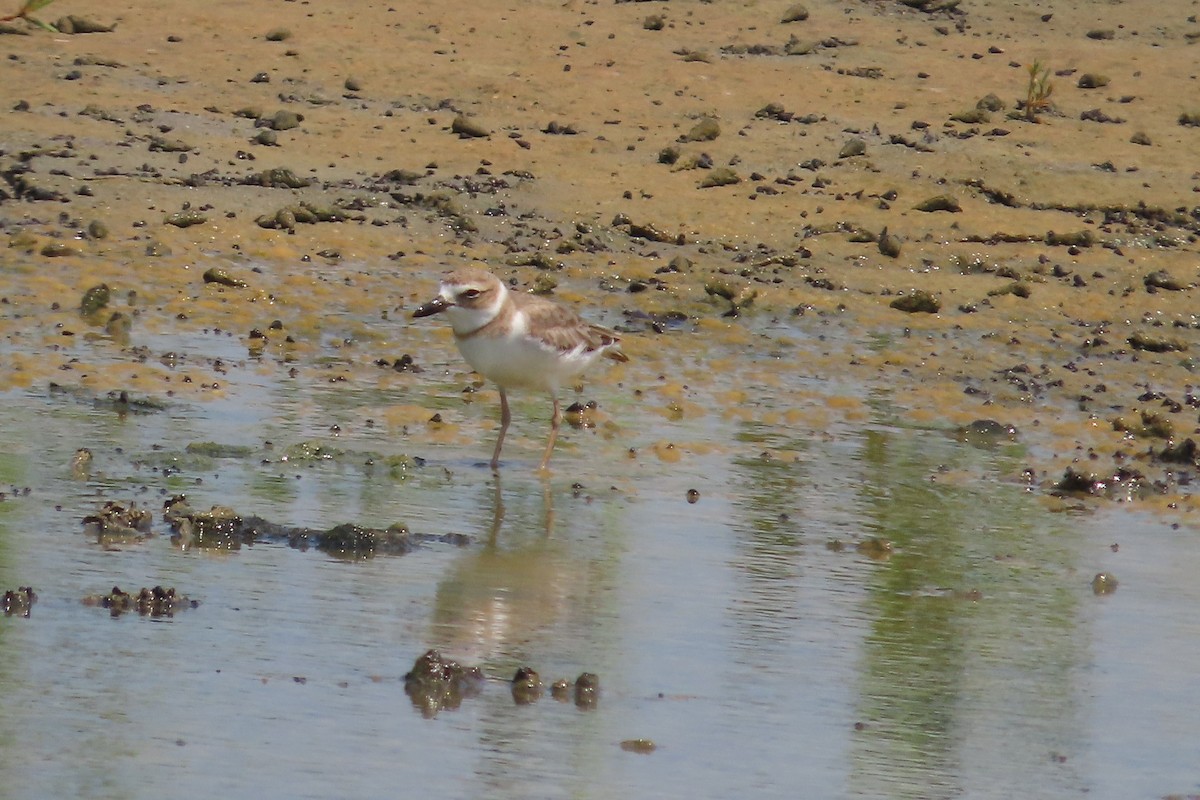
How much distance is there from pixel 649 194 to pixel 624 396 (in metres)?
3.78

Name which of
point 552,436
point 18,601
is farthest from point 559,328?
point 18,601

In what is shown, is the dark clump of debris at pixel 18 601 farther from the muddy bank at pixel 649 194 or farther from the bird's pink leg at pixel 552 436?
the muddy bank at pixel 649 194

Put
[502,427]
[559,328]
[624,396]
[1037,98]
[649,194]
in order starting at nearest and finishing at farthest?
[502,427] → [559,328] → [624,396] → [649,194] → [1037,98]

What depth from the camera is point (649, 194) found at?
13.7 metres

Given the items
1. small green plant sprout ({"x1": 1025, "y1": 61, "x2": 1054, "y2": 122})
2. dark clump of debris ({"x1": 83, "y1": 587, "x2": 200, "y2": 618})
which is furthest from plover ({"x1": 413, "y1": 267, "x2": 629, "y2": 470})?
small green plant sprout ({"x1": 1025, "y1": 61, "x2": 1054, "y2": 122})

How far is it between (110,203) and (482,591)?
693 cm

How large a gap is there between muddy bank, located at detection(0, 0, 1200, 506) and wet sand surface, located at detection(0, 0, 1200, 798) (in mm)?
42

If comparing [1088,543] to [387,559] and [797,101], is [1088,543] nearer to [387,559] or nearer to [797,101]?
[387,559]

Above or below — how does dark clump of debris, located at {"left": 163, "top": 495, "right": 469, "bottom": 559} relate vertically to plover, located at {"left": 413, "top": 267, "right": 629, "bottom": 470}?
below

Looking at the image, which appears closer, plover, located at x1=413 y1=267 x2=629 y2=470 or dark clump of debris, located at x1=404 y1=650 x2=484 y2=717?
dark clump of debris, located at x1=404 y1=650 x2=484 y2=717

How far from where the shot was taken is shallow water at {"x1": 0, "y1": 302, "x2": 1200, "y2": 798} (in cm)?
510

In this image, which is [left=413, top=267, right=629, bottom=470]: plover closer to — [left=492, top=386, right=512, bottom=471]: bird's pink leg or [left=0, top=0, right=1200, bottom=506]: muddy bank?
[left=492, top=386, right=512, bottom=471]: bird's pink leg

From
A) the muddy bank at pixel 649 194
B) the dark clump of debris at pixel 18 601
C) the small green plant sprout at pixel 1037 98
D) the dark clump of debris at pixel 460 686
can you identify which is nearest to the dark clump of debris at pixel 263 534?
the dark clump of debris at pixel 18 601

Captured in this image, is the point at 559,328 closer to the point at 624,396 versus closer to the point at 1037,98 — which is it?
the point at 624,396
